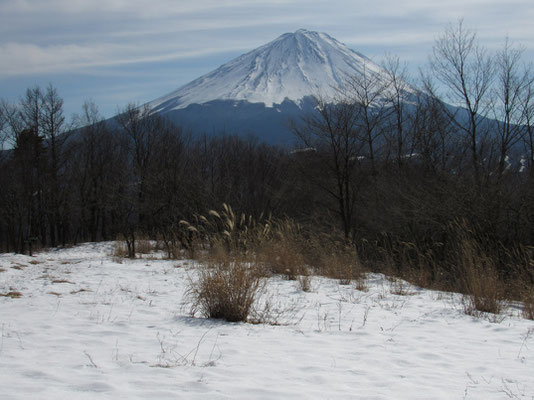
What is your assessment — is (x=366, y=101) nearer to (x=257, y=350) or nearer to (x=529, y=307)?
(x=529, y=307)

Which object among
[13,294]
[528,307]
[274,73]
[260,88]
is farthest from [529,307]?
[260,88]

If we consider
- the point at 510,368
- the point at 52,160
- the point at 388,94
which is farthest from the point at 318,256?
the point at 52,160

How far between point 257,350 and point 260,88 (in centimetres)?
12207

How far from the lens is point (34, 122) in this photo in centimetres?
2991

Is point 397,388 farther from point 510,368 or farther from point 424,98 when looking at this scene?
point 424,98

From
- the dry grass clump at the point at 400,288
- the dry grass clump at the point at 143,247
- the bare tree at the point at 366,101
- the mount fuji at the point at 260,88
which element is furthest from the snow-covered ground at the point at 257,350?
the mount fuji at the point at 260,88

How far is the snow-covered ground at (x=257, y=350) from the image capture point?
265cm

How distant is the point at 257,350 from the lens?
3576 millimetres

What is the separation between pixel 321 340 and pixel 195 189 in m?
11.3

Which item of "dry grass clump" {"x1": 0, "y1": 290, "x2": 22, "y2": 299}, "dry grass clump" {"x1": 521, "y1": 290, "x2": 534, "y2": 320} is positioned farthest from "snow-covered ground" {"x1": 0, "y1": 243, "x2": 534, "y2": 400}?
"dry grass clump" {"x1": 521, "y1": 290, "x2": 534, "y2": 320}

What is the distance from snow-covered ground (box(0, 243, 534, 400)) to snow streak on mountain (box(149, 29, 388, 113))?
98.8m

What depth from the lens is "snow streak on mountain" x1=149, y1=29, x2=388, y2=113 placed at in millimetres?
105894

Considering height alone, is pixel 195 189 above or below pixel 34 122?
below

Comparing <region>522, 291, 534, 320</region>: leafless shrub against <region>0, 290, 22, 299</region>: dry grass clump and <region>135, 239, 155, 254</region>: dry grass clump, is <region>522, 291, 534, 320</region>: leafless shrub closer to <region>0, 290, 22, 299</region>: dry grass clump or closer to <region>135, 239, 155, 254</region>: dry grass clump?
<region>0, 290, 22, 299</region>: dry grass clump
